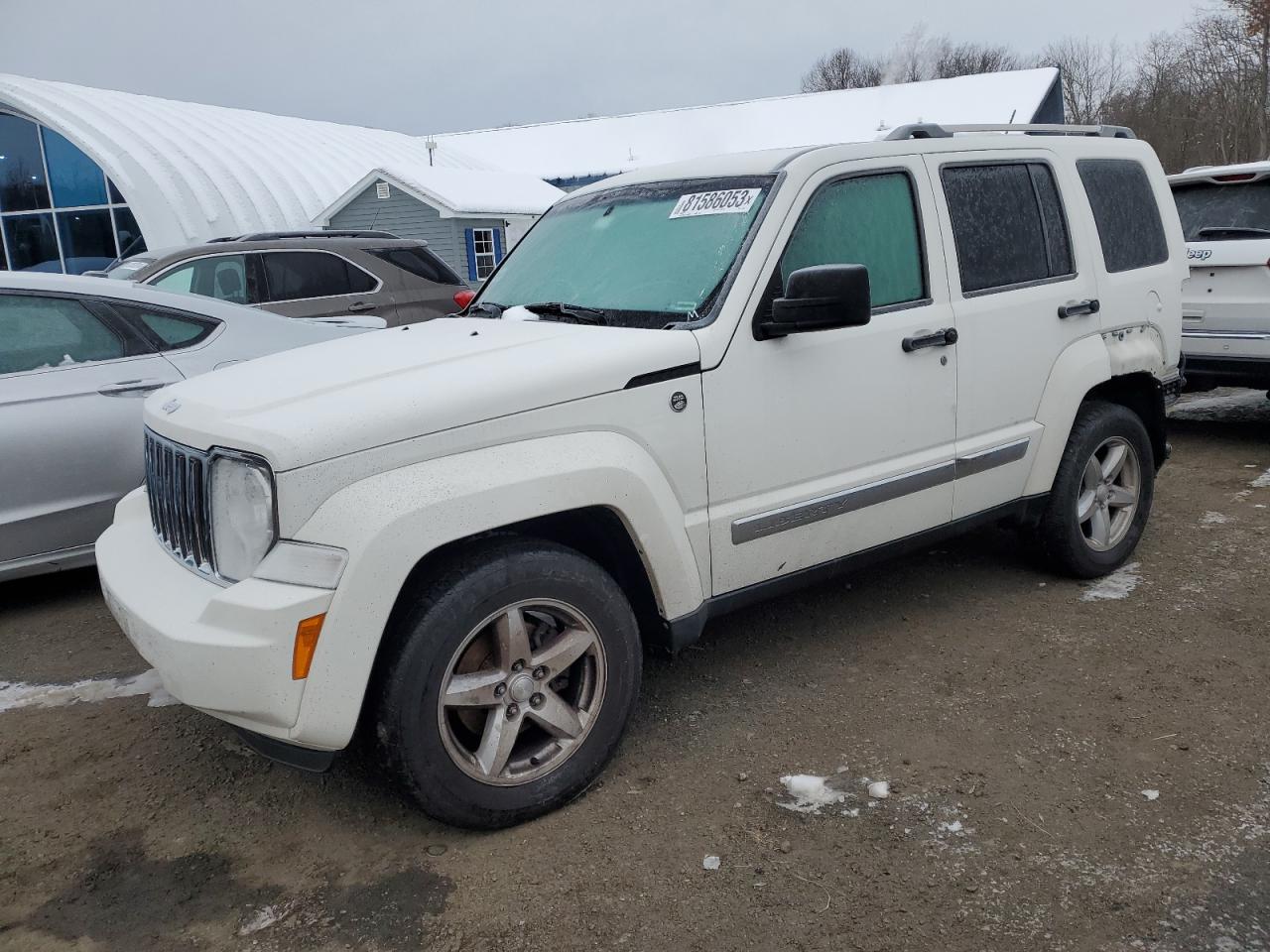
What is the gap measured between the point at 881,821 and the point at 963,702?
0.86 meters

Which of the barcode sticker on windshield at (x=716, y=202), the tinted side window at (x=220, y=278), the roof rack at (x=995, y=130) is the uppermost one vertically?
the roof rack at (x=995, y=130)

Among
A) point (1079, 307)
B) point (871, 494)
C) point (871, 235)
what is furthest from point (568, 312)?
point (1079, 307)

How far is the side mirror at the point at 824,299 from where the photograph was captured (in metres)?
3.11

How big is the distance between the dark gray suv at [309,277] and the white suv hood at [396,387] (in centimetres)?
630

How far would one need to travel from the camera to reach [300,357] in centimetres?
343

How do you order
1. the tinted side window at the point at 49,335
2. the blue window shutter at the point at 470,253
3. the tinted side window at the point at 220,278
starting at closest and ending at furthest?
1. the tinted side window at the point at 49,335
2. the tinted side window at the point at 220,278
3. the blue window shutter at the point at 470,253

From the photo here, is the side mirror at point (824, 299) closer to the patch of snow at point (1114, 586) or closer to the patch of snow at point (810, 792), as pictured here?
the patch of snow at point (810, 792)

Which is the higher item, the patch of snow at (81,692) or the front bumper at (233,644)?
the front bumper at (233,644)

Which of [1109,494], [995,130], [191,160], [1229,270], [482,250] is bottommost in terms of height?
[1109,494]

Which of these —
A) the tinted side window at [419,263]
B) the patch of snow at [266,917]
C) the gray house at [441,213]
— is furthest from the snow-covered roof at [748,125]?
the patch of snow at [266,917]

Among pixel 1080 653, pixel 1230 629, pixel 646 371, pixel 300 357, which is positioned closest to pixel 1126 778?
pixel 1080 653

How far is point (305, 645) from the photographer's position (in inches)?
99.0

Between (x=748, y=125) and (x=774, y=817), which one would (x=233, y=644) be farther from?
(x=748, y=125)

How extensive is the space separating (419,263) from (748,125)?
88.7 feet
